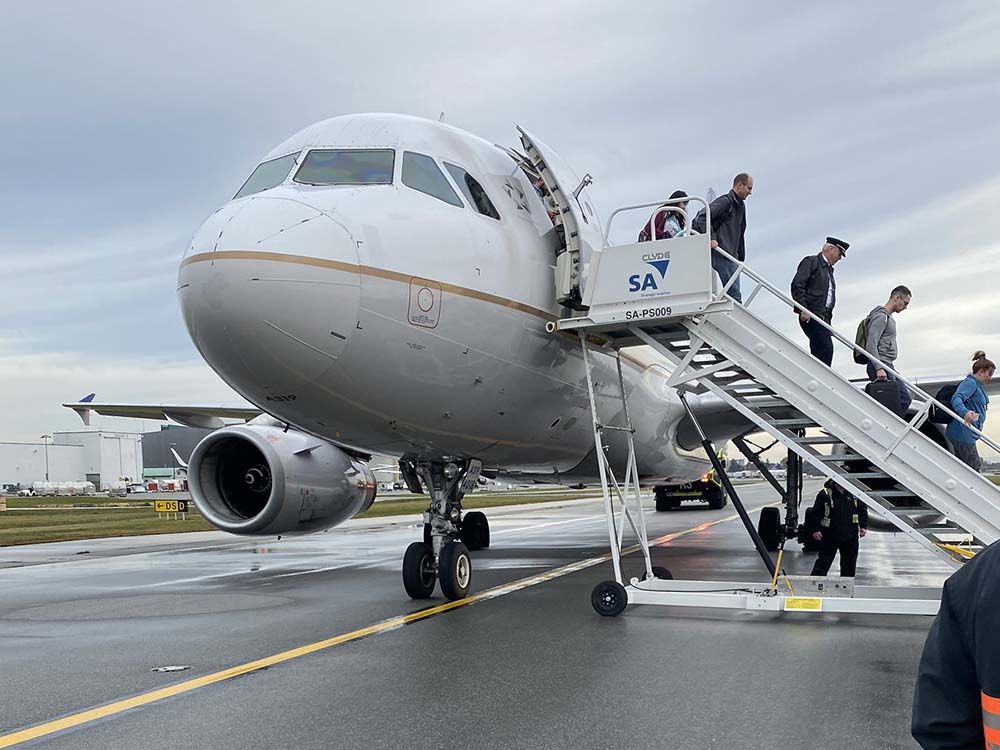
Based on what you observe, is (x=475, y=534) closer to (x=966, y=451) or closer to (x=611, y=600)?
(x=611, y=600)

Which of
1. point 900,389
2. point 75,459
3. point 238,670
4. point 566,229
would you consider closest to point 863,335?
point 900,389

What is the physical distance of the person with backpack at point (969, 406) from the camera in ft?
27.1

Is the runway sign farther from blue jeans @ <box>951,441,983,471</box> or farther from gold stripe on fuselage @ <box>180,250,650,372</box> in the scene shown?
blue jeans @ <box>951,441,983,471</box>

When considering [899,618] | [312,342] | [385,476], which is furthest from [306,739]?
[385,476]

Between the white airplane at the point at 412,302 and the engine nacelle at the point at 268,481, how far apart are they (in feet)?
6.05

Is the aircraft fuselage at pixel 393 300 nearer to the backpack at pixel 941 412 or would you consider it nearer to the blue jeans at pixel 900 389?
the blue jeans at pixel 900 389

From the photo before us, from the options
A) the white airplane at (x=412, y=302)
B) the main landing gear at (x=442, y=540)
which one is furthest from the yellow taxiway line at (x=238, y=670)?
the white airplane at (x=412, y=302)

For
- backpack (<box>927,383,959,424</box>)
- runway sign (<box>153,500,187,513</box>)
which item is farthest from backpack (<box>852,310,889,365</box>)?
runway sign (<box>153,500,187,513</box>)

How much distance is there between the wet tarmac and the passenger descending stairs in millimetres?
901

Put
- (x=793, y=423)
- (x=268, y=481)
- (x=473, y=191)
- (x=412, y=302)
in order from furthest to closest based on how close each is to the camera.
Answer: (x=268, y=481) → (x=793, y=423) → (x=473, y=191) → (x=412, y=302)

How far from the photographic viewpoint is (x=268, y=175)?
7.75 meters

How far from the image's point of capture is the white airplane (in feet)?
21.1

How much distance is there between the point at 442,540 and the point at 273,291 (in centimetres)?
350

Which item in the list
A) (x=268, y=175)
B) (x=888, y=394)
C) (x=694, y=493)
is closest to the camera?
(x=268, y=175)
